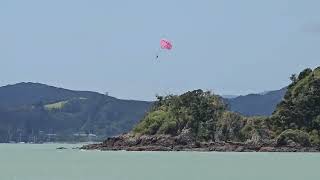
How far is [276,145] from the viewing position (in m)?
162

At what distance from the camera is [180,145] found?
6609 inches

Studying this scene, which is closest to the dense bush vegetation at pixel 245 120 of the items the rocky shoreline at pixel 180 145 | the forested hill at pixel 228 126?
the forested hill at pixel 228 126

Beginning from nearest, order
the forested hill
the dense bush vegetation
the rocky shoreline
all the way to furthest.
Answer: the rocky shoreline → the forested hill → the dense bush vegetation

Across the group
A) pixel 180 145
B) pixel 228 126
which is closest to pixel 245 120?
pixel 228 126

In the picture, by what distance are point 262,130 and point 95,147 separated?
44.8 m

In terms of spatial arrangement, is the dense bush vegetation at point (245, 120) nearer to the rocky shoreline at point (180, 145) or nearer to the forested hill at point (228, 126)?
the forested hill at point (228, 126)

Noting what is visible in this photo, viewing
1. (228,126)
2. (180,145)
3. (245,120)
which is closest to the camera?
(180,145)

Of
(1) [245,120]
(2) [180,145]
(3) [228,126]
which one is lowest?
(2) [180,145]

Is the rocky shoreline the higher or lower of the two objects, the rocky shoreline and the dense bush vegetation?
the lower

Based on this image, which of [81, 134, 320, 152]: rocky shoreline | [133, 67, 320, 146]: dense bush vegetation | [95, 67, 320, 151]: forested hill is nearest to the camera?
[81, 134, 320, 152]: rocky shoreline

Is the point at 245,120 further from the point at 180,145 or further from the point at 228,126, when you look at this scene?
the point at 180,145

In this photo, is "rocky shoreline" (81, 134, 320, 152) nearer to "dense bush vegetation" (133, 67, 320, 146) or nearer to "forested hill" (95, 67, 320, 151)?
"forested hill" (95, 67, 320, 151)

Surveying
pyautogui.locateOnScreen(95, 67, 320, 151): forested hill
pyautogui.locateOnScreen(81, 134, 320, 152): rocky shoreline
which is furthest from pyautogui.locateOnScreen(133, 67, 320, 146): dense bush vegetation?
pyautogui.locateOnScreen(81, 134, 320, 152): rocky shoreline

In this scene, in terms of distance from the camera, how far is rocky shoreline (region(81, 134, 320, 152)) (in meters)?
160
